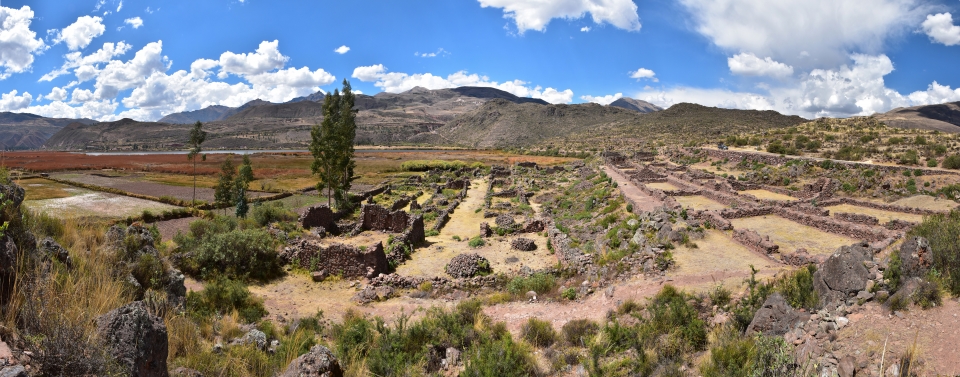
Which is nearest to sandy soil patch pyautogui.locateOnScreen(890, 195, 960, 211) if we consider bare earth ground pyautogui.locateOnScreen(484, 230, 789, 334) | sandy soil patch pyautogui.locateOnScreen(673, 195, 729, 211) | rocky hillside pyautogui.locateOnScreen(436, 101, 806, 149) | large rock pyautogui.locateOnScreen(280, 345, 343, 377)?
sandy soil patch pyautogui.locateOnScreen(673, 195, 729, 211)

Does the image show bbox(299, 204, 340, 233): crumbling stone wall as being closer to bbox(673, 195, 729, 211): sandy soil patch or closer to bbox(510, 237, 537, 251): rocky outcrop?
bbox(510, 237, 537, 251): rocky outcrop

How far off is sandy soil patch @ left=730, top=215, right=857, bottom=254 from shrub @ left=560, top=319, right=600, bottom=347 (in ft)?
30.2

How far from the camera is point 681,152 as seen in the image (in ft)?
181

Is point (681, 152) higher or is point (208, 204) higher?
point (681, 152)

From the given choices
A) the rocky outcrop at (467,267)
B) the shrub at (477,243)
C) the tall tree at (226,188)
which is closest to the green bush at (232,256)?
the rocky outcrop at (467,267)

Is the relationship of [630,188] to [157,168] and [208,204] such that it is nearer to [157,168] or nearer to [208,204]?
[208,204]

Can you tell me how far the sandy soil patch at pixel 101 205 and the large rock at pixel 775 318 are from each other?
116 ft

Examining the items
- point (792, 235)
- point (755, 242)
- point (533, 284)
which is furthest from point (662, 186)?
point (533, 284)

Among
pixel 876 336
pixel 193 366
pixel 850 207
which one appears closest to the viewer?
pixel 193 366

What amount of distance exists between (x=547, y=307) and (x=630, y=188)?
20989 millimetres

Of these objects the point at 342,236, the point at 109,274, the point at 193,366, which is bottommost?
the point at 342,236

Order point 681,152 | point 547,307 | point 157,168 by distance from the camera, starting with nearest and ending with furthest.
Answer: point 547,307 → point 681,152 → point 157,168

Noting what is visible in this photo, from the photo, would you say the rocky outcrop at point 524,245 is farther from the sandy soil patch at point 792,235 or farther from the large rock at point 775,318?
the large rock at point 775,318

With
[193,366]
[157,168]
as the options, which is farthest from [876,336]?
[157,168]
